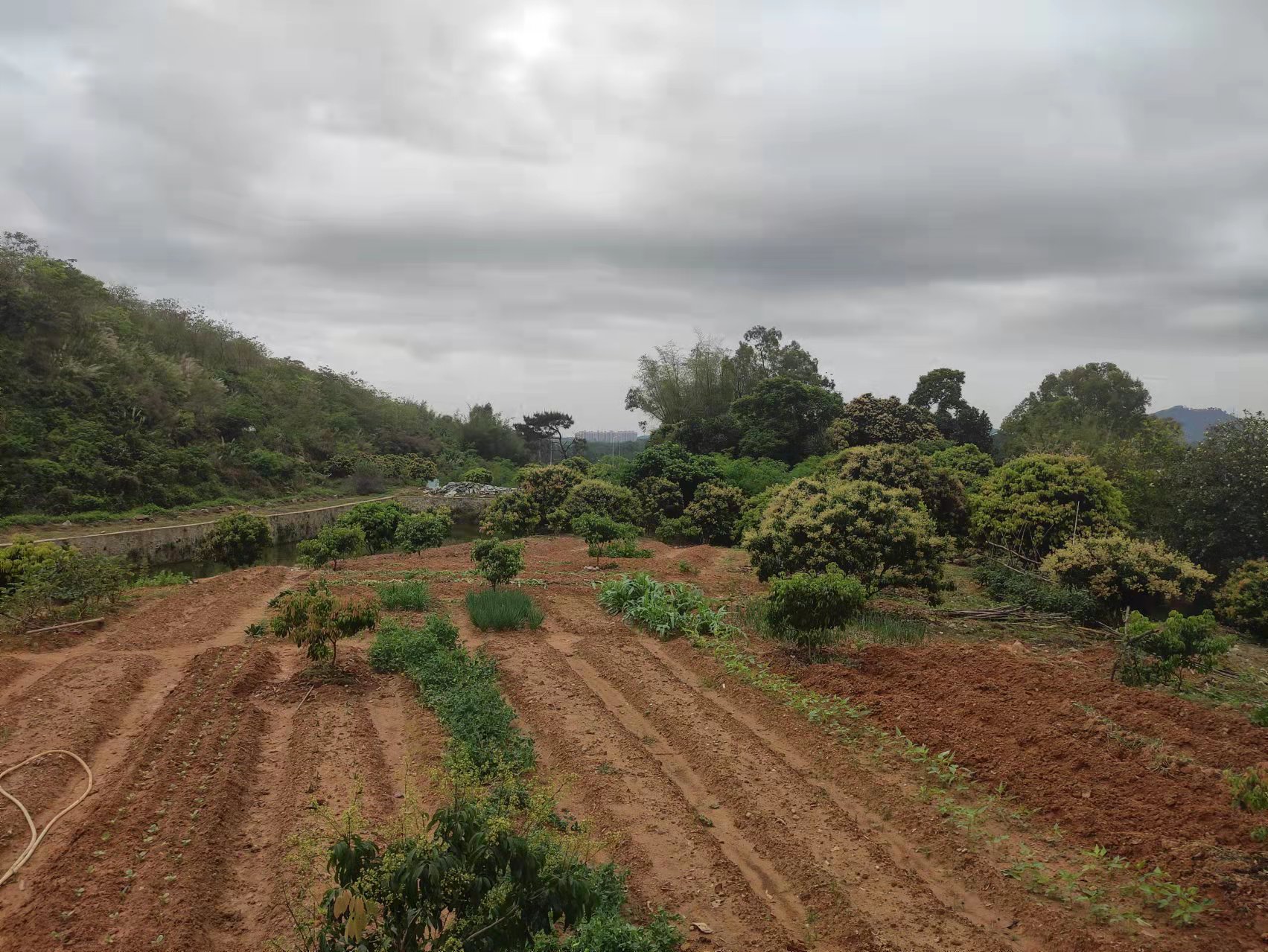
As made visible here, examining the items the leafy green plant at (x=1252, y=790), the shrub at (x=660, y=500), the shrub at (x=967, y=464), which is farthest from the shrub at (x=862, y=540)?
the shrub at (x=660, y=500)

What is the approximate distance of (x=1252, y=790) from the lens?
437cm

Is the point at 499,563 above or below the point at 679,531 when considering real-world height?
above

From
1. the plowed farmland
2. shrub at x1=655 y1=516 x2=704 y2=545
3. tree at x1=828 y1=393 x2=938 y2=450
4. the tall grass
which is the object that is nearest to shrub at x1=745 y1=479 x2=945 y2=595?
the plowed farmland

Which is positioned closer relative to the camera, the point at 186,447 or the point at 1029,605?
the point at 1029,605

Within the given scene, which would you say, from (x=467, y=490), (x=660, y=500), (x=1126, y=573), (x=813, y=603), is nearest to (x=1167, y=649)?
(x=813, y=603)

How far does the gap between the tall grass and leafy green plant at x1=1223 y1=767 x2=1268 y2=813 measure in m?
10.3

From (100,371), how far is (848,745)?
111 feet

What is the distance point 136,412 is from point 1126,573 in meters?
34.3

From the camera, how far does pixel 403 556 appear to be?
20.5 meters

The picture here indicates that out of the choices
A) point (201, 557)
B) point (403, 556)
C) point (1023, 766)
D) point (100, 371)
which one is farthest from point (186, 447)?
point (1023, 766)

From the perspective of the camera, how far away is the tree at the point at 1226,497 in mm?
14906

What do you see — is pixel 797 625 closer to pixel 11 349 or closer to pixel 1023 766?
pixel 1023 766

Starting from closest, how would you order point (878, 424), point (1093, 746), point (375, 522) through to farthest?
point (1093, 746) < point (375, 522) < point (878, 424)

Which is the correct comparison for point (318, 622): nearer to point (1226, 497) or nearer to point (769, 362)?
point (1226, 497)
